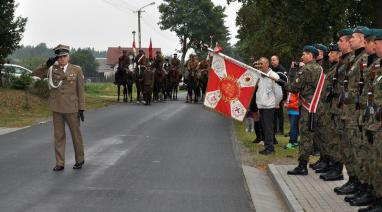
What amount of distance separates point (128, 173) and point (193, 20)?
281 ft

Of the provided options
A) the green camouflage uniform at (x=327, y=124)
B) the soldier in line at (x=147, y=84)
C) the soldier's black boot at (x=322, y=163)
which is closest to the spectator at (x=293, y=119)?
the soldier's black boot at (x=322, y=163)

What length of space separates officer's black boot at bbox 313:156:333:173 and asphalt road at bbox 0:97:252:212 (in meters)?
1.31

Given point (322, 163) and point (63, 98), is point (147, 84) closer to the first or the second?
point (63, 98)

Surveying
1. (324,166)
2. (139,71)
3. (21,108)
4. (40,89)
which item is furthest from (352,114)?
(139,71)

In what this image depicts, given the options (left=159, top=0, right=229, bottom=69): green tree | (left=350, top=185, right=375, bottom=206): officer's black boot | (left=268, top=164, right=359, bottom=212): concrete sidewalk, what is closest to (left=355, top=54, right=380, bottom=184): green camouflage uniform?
(left=350, top=185, right=375, bottom=206): officer's black boot

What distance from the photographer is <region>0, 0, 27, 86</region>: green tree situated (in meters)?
26.0

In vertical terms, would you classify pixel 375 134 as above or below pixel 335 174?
above

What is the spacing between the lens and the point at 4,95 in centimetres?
2544

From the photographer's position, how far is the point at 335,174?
960 centimetres

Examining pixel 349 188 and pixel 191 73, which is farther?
pixel 191 73

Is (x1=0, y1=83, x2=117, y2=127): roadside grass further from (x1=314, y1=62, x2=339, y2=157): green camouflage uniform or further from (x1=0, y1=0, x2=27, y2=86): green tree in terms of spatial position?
(x1=314, y1=62, x2=339, y2=157): green camouflage uniform

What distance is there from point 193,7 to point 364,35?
89549 mm

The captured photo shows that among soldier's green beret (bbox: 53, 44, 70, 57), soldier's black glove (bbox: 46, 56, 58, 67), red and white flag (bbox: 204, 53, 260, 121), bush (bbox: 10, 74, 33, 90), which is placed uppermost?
soldier's green beret (bbox: 53, 44, 70, 57)

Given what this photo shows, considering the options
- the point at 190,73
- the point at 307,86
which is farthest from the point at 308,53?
the point at 190,73
